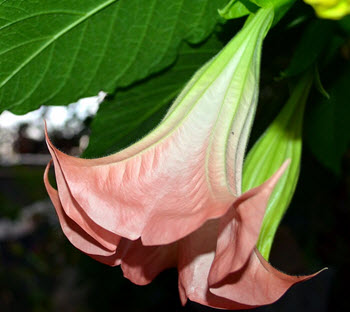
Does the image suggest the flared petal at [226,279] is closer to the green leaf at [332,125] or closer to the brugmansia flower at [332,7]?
the brugmansia flower at [332,7]

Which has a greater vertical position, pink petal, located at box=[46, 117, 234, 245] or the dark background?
pink petal, located at box=[46, 117, 234, 245]

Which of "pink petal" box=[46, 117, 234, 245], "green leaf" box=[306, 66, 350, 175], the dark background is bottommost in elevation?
the dark background

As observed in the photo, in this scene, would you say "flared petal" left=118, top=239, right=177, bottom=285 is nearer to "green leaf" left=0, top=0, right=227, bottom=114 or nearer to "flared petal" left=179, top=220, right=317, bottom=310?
"flared petal" left=179, top=220, right=317, bottom=310

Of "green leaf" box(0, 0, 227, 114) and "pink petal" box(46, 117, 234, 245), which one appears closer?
"pink petal" box(46, 117, 234, 245)

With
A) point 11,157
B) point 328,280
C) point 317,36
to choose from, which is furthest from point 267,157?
point 11,157

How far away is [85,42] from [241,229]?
0.21 metres

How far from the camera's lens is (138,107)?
1.54 ft

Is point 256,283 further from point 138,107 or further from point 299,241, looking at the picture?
point 299,241

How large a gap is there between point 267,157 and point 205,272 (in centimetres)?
12

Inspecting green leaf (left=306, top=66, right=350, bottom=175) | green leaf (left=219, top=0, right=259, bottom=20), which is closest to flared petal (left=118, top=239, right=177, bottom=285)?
green leaf (left=219, top=0, right=259, bottom=20)

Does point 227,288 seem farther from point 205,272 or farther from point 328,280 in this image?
point 328,280

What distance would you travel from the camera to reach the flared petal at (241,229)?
0.69 feet

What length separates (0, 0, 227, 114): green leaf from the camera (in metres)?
0.34

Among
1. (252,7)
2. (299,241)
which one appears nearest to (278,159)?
(252,7)
